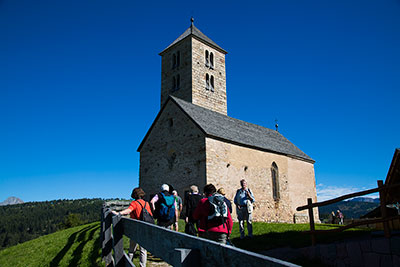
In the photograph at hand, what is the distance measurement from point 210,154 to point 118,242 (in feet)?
40.8

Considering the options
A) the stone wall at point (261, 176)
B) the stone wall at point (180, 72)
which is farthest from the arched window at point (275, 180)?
the stone wall at point (180, 72)

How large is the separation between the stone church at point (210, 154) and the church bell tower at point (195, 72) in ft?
0.31

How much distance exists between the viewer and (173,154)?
1819cm

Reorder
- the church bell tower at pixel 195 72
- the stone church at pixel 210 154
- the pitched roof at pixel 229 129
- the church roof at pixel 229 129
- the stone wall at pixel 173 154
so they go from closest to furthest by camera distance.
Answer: the stone wall at pixel 173 154
the stone church at pixel 210 154
the pitched roof at pixel 229 129
the church roof at pixel 229 129
the church bell tower at pixel 195 72

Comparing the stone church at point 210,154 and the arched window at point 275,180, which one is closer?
the stone church at point 210,154

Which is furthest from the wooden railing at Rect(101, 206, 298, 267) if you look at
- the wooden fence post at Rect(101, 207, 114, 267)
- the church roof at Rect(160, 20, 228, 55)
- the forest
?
the forest

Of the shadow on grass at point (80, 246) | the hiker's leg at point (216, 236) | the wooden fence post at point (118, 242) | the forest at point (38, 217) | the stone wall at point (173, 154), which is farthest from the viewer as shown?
the forest at point (38, 217)

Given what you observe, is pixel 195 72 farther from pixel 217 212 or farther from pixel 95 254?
pixel 217 212

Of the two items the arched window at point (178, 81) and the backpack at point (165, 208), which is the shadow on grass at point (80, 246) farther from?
the arched window at point (178, 81)

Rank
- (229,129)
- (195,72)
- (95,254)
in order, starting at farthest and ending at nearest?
(195,72) → (229,129) → (95,254)

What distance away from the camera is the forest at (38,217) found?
100 metres

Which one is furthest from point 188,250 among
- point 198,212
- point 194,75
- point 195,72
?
point 195,72

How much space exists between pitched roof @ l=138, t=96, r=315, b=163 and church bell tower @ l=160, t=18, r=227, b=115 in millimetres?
4175

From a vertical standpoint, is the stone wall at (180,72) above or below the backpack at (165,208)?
above
